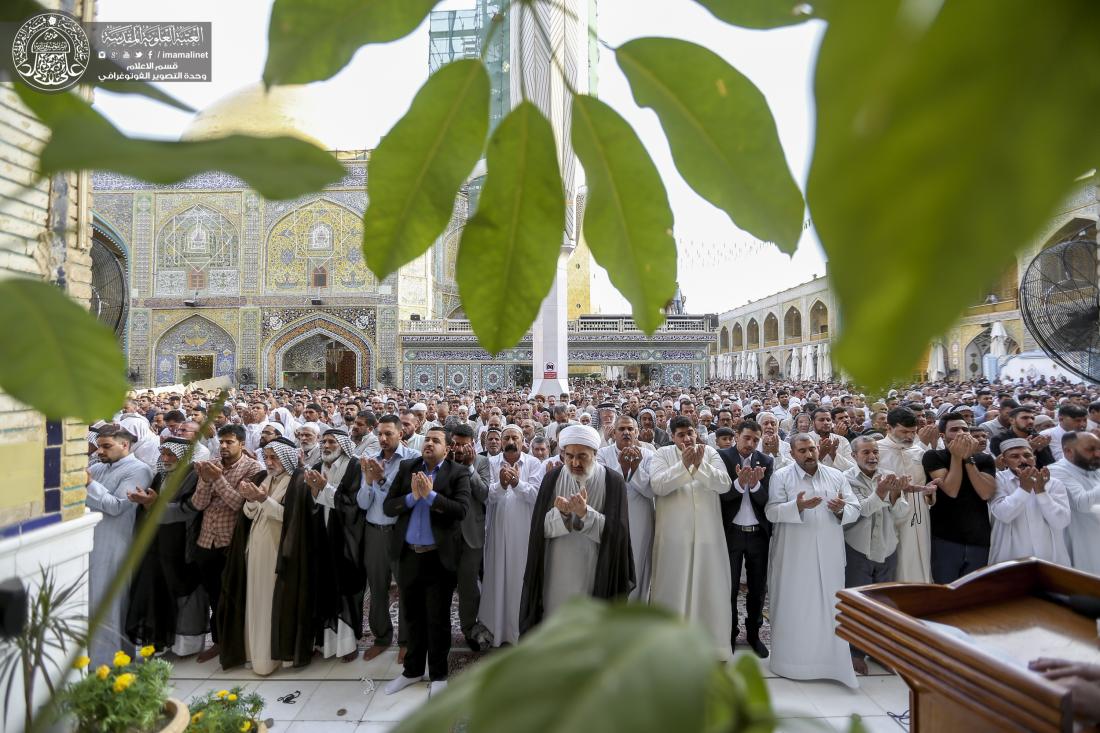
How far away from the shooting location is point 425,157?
10.2 inches

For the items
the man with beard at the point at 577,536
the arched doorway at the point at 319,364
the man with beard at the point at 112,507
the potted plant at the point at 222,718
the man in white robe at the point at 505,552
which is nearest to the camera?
the potted plant at the point at 222,718

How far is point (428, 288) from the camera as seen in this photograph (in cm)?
1288

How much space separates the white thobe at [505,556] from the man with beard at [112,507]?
4.18 feet

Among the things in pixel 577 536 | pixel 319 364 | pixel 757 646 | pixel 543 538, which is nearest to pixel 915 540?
pixel 757 646

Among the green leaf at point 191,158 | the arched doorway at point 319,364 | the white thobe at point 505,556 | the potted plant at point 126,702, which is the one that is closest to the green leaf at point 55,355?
the green leaf at point 191,158

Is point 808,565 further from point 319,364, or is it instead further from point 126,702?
point 319,364

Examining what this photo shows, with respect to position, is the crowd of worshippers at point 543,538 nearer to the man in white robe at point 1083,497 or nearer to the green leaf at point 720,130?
the man in white robe at point 1083,497

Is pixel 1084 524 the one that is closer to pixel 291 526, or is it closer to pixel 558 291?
pixel 291 526

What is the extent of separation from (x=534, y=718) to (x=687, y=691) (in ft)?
0.10

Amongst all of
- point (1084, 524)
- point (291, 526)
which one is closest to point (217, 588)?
point (291, 526)

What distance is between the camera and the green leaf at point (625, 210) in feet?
0.87

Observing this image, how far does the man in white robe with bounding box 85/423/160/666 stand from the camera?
2221mm

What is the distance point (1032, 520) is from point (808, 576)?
834 mm

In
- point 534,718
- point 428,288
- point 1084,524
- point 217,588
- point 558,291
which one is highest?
point 428,288
